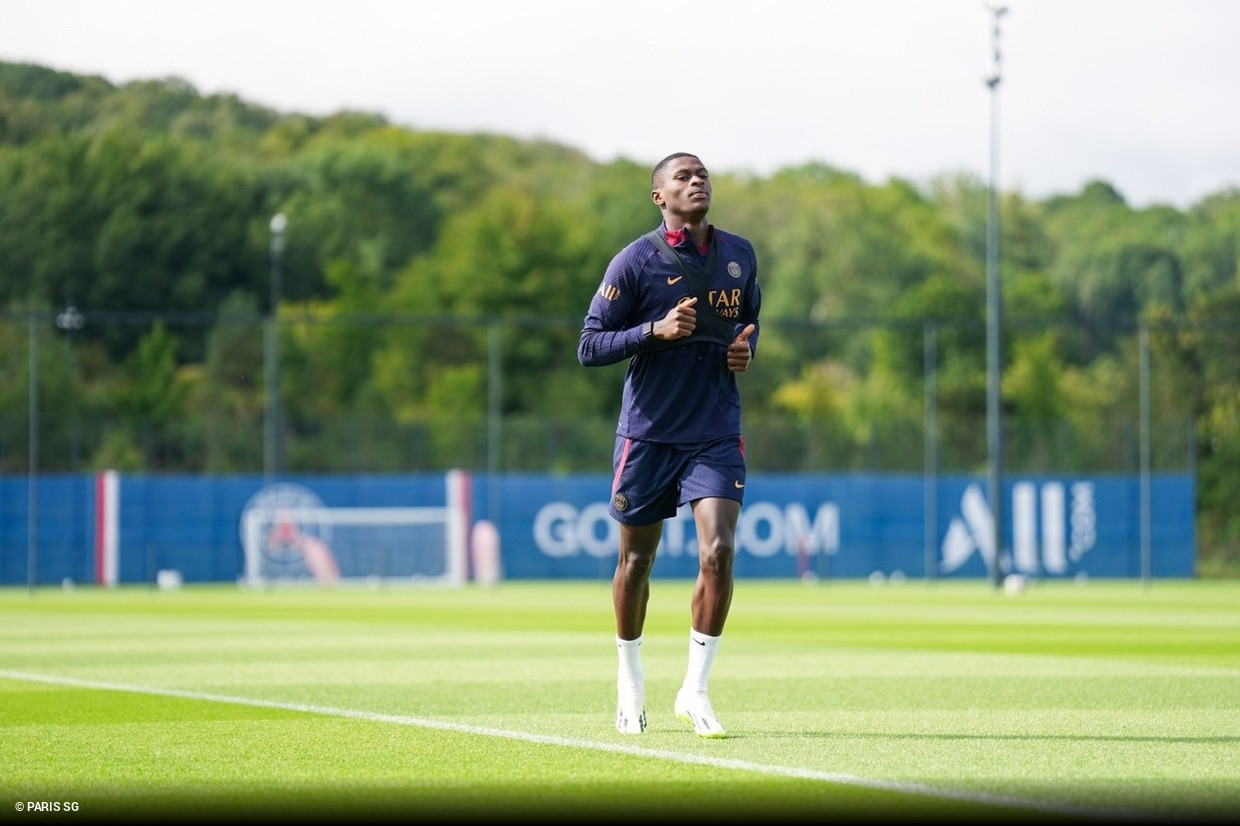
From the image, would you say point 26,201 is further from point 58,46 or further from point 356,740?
point 356,740

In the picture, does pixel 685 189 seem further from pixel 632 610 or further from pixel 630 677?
pixel 630 677

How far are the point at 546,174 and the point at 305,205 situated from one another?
2231cm

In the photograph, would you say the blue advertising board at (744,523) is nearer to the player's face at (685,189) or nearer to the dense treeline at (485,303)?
the dense treeline at (485,303)

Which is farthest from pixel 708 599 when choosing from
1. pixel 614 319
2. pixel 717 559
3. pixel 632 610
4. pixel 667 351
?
pixel 614 319

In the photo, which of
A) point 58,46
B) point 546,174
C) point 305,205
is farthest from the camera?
point 546,174

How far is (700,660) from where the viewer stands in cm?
745

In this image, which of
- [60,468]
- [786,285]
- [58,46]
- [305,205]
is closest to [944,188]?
[786,285]

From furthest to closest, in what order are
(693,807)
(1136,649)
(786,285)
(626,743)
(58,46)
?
(786,285) → (58,46) → (1136,649) → (626,743) → (693,807)

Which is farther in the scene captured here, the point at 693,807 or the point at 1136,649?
the point at 1136,649

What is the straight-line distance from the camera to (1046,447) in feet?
129

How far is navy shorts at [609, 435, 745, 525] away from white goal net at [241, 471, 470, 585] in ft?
95.1
